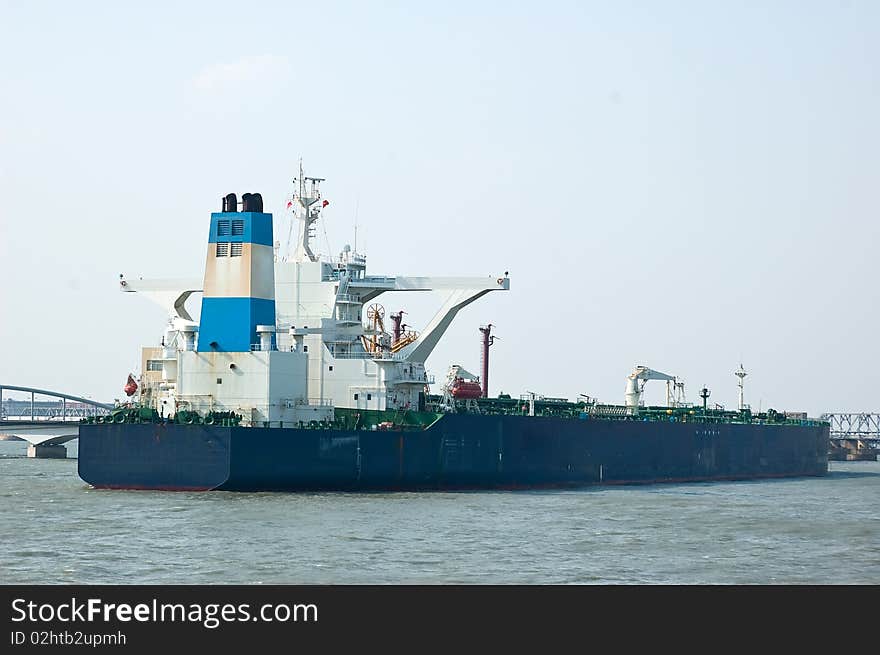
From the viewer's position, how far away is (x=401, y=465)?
150 ft

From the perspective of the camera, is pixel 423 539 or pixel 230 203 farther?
pixel 230 203

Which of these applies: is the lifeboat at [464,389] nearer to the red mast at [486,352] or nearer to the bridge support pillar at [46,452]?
the red mast at [486,352]

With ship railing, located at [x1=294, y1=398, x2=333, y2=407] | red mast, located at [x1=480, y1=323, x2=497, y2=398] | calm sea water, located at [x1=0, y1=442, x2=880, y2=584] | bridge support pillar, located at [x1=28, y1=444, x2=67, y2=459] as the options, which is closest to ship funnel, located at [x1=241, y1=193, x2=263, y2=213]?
ship railing, located at [x1=294, y1=398, x2=333, y2=407]

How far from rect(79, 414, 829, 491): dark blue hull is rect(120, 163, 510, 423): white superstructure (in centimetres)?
193

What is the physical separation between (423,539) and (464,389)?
66.3 ft

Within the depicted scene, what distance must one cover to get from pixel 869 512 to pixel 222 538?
21986 millimetres

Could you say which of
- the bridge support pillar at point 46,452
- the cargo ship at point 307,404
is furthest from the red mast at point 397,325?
the bridge support pillar at point 46,452

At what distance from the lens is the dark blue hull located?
41.7 metres

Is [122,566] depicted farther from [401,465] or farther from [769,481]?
[769,481]

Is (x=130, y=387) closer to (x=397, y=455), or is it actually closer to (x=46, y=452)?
(x=397, y=455)

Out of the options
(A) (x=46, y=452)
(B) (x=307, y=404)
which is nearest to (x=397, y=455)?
(B) (x=307, y=404)

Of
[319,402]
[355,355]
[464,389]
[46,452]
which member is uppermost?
[355,355]

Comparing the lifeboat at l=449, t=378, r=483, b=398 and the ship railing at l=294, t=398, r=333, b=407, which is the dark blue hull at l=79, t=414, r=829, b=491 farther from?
the ship railing at l=294, t=398, r=333, b=407

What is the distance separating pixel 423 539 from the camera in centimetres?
3128
